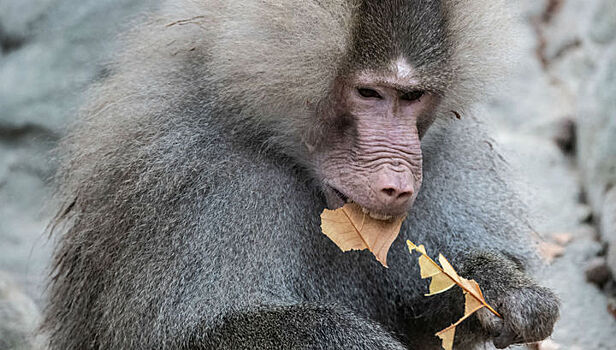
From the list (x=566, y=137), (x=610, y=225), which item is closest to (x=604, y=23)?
(x=566, y=137)

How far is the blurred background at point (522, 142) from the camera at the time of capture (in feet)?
14.1

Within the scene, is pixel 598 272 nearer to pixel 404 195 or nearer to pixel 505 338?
pixel 505 338

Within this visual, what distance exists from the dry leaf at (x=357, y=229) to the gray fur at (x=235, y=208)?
160 mm

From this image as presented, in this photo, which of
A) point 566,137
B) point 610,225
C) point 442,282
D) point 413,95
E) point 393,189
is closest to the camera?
point 393,189

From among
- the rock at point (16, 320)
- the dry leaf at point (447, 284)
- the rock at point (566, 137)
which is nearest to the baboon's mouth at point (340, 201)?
the dry leaf at point (447, 284)

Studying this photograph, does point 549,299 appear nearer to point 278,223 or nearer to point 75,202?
point 278,223

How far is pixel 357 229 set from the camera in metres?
2.87

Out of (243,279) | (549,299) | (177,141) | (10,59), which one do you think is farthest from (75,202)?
(10,59)

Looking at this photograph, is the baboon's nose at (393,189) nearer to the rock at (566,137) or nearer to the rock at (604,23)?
the rock at (604,23)

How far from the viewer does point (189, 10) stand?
315 centimetres

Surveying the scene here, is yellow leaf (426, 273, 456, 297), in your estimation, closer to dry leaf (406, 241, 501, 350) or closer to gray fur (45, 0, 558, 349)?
dry leaf (406, 241, 501, 350)

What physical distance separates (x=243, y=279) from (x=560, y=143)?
12.2ft

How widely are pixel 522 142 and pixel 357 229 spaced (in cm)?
342

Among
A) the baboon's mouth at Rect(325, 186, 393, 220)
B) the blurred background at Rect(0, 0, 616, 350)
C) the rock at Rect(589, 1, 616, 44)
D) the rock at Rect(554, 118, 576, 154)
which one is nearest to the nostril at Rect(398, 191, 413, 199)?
the baboon's mouth at Rect(325, 186, 393, 220)
